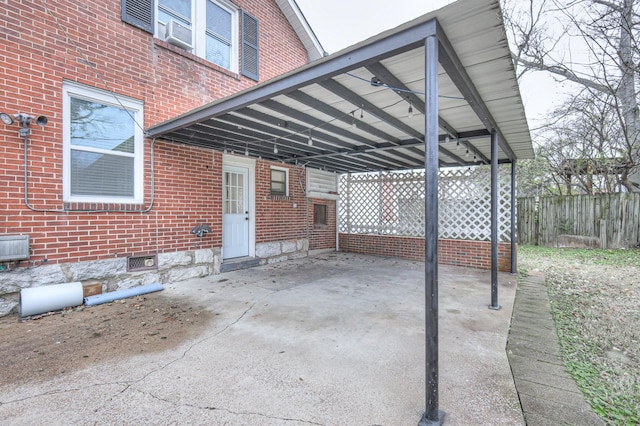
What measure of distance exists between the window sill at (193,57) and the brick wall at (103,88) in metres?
0.02

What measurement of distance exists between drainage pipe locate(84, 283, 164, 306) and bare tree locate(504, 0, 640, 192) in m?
9.01

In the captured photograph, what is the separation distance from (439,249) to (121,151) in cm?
664

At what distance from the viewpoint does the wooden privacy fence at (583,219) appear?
316 inches

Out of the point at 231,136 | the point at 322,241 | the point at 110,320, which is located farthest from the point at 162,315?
the point at 322,241

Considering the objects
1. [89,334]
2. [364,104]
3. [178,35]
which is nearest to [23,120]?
[89,334]

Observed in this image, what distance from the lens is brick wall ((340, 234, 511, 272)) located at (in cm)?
650

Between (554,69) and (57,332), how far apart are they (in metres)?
12.4

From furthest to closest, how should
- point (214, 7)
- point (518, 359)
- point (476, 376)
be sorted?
point (214, 7)
point (518, 359)
point (476, 376)

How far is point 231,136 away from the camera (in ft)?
16.3

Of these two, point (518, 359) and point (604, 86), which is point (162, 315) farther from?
point (604, 86)

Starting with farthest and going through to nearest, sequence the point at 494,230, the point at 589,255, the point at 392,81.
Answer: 1. the point at 589,255
2. the point at 494,230
3. the point at 392,81

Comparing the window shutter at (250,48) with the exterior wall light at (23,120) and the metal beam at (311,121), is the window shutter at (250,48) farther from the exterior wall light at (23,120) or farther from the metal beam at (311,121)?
the exterior wall light at (23,120)

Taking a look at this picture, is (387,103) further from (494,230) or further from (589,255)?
(589,255)

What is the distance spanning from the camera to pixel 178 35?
505cm
